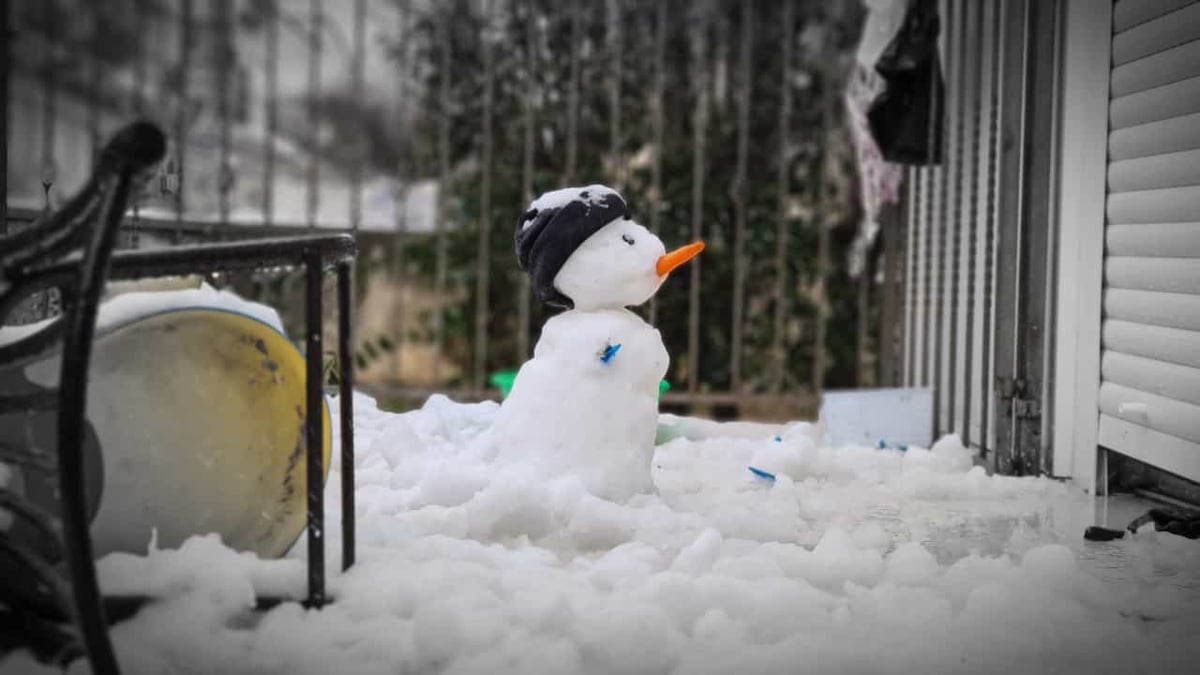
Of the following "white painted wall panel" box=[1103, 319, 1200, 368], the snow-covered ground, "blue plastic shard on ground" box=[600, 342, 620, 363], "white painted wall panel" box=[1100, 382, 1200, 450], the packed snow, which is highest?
the packed snow

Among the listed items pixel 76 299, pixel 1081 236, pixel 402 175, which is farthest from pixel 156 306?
pixel 402 175

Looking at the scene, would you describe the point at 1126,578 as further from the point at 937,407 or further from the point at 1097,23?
the point at 937,407

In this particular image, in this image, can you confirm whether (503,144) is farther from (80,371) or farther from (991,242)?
(80,371)

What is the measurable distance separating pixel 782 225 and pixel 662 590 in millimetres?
2849

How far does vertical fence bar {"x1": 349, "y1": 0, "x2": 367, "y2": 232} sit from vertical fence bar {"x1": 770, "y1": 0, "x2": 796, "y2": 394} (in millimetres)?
1638

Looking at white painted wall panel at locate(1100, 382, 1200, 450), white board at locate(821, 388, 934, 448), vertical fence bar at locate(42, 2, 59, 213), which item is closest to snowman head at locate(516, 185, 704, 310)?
white painted wall panel at locate(1100, 382, 1200, 450)

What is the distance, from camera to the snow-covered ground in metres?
1.42

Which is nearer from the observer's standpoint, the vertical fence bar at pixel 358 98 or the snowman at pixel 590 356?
the snowman at pixel 590 356

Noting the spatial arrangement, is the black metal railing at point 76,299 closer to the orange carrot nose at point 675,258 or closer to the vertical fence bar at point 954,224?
the orange carrot nose at point 675,258

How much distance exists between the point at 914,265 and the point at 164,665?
3309 millimetres

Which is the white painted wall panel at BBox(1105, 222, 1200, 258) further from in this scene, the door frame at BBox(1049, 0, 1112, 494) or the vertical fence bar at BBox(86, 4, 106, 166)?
the vertical fence bar at BBox(86, 4, 106, 166)

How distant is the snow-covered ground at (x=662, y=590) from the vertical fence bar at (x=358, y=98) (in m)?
2.09

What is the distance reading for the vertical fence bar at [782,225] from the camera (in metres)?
4.31

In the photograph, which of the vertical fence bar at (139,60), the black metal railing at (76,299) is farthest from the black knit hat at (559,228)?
the vertical fence bar at (139,60)
